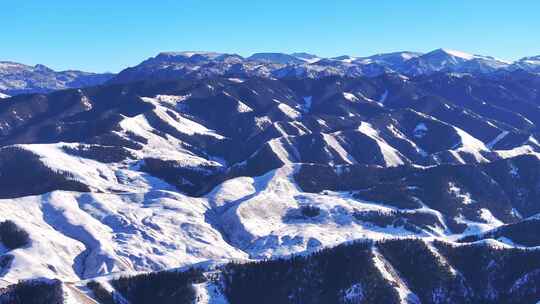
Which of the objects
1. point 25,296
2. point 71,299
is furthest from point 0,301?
point 71,299

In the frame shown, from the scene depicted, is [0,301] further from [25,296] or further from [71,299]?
[71,299]
